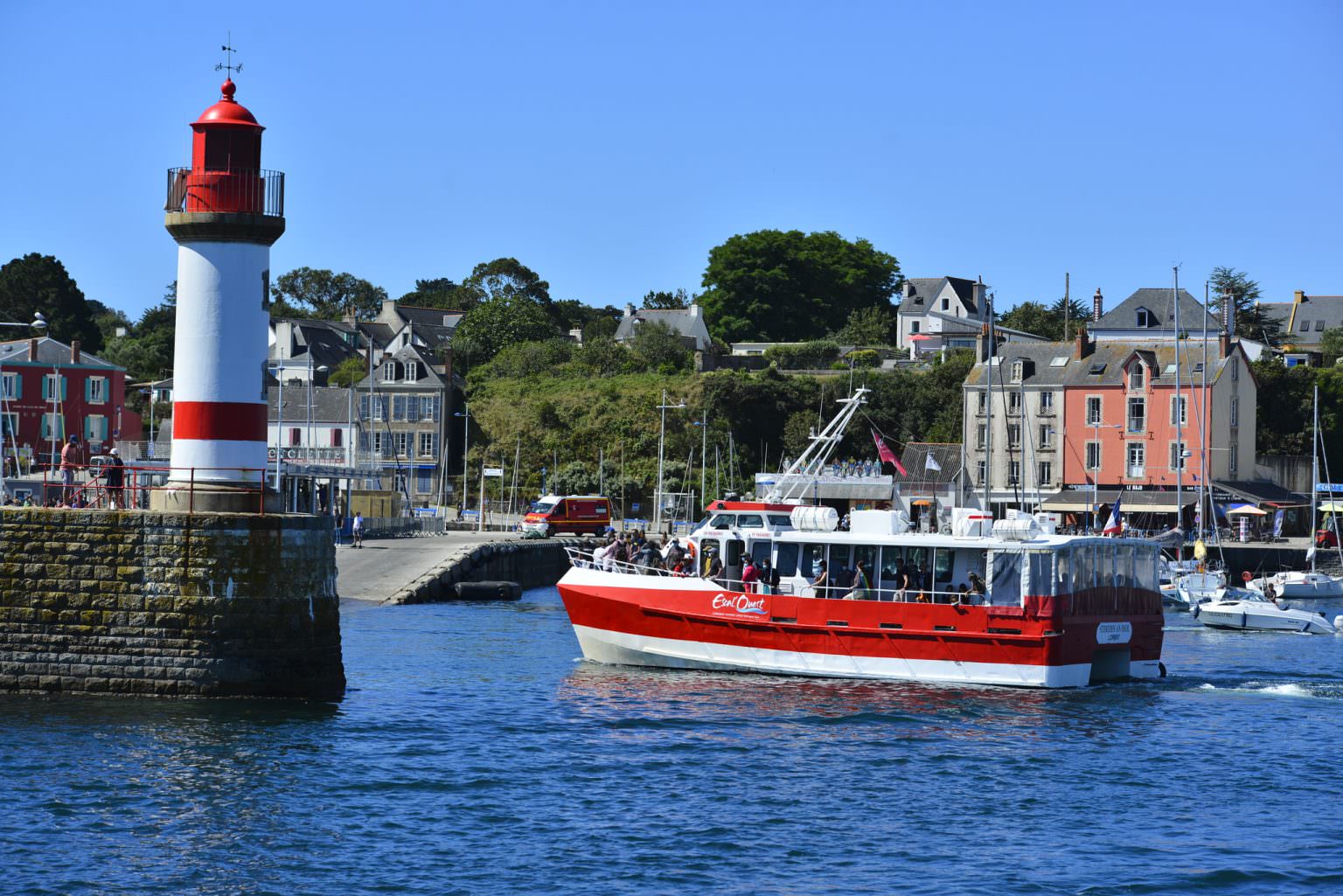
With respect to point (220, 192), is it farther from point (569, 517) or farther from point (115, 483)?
point (569, 517)

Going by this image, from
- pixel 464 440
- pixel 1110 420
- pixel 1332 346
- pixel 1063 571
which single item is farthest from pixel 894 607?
pixel 1332 346

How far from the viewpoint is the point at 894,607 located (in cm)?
2692

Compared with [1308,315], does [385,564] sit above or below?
below

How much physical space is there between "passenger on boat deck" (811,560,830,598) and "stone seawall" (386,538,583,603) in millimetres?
17074

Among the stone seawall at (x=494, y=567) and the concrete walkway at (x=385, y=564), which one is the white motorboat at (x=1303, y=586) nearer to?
the stone seawall at (x=494, y=567)

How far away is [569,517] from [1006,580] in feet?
128

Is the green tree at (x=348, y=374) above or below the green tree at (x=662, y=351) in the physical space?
below

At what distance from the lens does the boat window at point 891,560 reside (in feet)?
90.4

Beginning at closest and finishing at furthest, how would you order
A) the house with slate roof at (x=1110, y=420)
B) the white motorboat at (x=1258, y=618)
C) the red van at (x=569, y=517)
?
the white motorboat at (x=1258, y=618) < the red van at (x=569, y=517) < the house with slate roof at (x=1110, y=420)

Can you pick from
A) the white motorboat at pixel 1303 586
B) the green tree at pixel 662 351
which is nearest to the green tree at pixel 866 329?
the green tree at pixel 662 351

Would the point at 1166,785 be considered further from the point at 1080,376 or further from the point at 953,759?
the point at 1080,376

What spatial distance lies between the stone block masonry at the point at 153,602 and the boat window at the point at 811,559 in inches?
372

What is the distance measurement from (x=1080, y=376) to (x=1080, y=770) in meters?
51.1

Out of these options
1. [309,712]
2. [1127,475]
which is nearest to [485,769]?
[309,712]
